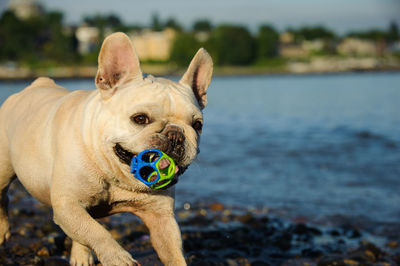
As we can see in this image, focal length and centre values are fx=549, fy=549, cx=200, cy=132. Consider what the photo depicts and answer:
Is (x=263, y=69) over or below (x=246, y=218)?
below

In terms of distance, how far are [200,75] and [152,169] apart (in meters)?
1.20

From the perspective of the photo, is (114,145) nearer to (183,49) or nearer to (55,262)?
(55,262)

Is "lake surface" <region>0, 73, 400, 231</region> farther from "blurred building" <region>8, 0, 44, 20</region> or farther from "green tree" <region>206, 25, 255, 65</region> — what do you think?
"blurred building" <region>8, 0, 44, 20</region>

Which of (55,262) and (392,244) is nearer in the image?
(55,262)

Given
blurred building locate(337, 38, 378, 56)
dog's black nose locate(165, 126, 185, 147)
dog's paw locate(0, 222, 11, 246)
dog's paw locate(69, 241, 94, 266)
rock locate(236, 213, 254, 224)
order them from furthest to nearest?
blurred building locate(337, 38, 378, 56) → rock locate(236, 213, 254, 224) → dog's paw locate(0, 222, 11, 246) → dog's paw locate(69, 241, 94, 266) → dog's black nose locate(165, 126, 185, 147)

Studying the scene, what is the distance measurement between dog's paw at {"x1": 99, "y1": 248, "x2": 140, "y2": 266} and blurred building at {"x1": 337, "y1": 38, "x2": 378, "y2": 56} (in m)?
182

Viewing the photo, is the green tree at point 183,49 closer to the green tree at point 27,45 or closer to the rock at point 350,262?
the green tree at point 27,45

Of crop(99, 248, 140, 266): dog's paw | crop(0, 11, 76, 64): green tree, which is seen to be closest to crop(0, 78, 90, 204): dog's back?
crop(99, 248, 140, 266): dog's paw

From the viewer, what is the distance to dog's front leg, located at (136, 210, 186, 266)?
4121mm

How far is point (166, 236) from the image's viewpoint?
422cm

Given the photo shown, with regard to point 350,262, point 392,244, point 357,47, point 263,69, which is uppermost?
point 350,262

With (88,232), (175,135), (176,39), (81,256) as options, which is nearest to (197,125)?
(175,135)

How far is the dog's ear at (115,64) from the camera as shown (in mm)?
4043

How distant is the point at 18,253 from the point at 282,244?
3024 mm
